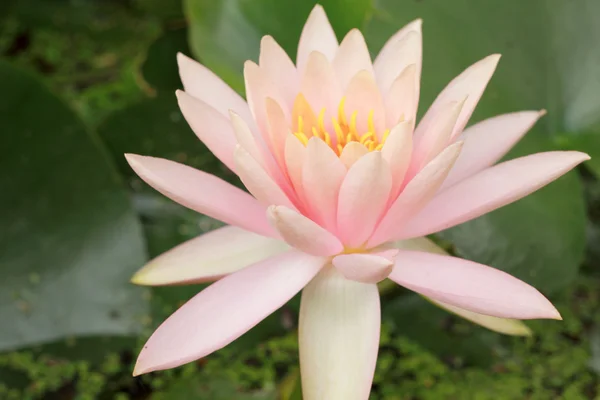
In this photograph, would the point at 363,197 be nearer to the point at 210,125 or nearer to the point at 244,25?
the point at 210,125

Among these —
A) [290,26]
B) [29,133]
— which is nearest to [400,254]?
[290,26]

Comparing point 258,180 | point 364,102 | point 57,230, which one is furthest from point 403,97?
point 57,230

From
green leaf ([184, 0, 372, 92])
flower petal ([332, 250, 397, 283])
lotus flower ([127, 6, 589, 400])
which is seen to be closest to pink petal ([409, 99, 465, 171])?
lotus flower ([127, 6, 589, 400])

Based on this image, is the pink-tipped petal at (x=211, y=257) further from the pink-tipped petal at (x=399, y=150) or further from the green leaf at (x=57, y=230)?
the green leaf at (x=57, y=230)

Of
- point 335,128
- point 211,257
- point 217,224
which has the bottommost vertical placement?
point 217,224

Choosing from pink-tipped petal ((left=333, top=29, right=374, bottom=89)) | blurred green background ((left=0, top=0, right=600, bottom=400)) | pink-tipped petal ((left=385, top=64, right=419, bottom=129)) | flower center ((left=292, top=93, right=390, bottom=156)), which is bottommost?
blurred green background ((left=0, top=0, right=600, bottom=400))

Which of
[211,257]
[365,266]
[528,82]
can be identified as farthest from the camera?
[528,82]

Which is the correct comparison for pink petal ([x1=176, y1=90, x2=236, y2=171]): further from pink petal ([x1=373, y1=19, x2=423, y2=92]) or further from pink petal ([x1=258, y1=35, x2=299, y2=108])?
pink petal ([x1=373, y1=19, x2=423, y2=92])

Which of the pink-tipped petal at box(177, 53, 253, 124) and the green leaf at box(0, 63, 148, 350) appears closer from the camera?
the pink-tipped petal at box(177, 53, 253, 124)
